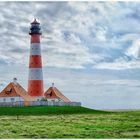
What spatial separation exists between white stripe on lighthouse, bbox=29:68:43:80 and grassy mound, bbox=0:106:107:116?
1983 millimetres

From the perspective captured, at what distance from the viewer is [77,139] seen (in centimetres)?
1686

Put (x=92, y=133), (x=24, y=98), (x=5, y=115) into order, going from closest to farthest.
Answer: (x=92, y=133) < (x=5, y=115) < (x=24, y=98)

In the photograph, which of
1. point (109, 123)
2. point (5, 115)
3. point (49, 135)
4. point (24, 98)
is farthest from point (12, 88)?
point (49, 135)

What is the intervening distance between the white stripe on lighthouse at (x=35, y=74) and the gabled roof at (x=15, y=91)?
1.42m

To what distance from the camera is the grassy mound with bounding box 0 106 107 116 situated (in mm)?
28984

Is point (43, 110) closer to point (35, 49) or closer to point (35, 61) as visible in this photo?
point (35, 61)

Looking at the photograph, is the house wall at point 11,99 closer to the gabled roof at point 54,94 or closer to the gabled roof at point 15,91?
the gabled roof at point 15,91

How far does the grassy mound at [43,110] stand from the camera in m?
29.0

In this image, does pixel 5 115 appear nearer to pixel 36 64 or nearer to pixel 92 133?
pixel 36 64

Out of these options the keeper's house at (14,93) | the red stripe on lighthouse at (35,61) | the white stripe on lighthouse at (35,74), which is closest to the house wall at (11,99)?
the keeper's house at (14,93)

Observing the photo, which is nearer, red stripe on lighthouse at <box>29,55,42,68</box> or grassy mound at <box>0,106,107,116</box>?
grassy mound at <box>0,106,107,116</box>

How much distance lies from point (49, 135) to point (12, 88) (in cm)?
1580

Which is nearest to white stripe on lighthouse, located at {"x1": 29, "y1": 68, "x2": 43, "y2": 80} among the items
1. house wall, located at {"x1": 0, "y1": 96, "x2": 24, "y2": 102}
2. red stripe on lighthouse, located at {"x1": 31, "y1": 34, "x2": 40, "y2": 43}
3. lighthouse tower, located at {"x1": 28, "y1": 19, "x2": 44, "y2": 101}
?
lighthouse tower, located at {"x1": 28, "y1": 19, "x2": 44, "y2": 101}

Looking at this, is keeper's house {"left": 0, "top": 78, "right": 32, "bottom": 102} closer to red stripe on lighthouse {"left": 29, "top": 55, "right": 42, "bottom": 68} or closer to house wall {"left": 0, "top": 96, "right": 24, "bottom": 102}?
house wall {"left": 0, "top": 96, "right": 24, "bottom": 102}
